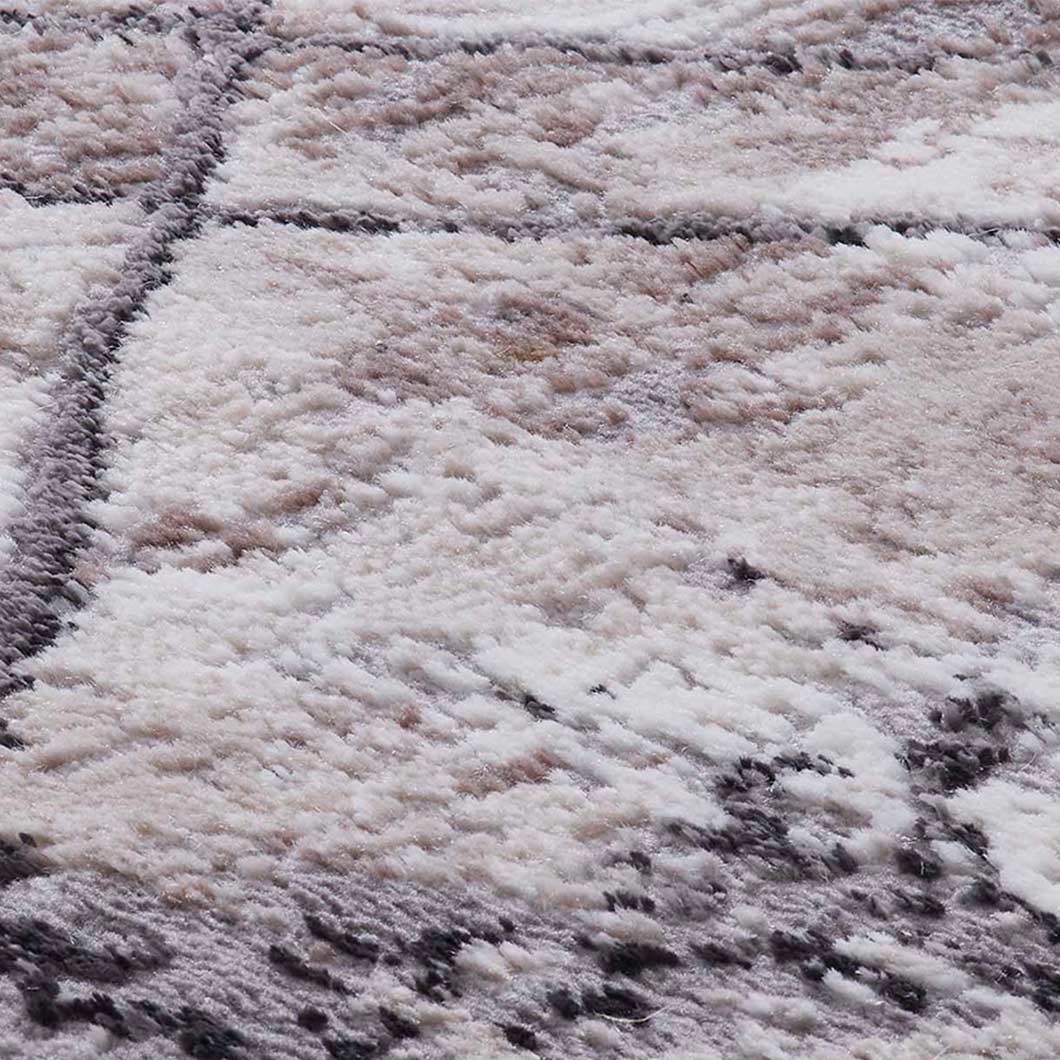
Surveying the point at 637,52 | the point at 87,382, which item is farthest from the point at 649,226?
the point at 87,382

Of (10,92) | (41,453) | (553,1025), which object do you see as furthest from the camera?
(10,92)

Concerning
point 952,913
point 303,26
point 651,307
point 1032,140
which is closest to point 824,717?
point 952,913

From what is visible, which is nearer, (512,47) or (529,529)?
(529,529)

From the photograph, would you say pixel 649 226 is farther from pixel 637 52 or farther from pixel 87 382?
pixel 87 382

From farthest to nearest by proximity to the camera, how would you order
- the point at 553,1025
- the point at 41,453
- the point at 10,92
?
the point at 10,92 < the point at 41,453 < the point at 553,1025

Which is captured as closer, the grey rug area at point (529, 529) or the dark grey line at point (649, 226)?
the grey rug area at point (529, 529)

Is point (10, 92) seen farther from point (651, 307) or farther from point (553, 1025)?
point (553, 1025)
